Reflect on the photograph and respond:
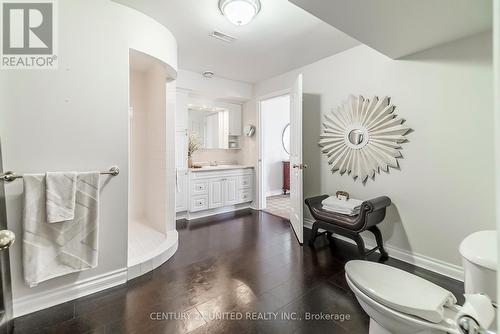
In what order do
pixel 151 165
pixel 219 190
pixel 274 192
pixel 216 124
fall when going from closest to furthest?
1. pixel 151 165
2. pixel 219 190
3. pixel 216 124
4. pixel 274 192

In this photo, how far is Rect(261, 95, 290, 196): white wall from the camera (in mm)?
5605

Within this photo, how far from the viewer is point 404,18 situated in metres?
1.46

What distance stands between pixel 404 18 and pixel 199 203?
3.27 meters

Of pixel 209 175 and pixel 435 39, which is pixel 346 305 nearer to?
pixel 435 39

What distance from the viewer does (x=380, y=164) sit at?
236 centimetres

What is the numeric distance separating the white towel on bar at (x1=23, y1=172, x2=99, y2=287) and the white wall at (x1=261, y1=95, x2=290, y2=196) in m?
4.24

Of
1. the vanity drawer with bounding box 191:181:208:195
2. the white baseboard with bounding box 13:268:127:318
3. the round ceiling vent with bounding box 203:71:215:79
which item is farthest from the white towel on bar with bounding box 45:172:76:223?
the round ceiling vent with bounding box 203:71:215:79

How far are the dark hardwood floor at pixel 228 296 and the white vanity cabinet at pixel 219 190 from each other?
1.07 meters

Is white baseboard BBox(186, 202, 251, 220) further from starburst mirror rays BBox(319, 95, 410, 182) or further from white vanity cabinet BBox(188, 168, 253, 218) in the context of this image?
starburst mirror rays BBox(319, 95, 410, 182)

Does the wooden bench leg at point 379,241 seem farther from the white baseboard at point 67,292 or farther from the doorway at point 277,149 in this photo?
the doorway at point 277,149

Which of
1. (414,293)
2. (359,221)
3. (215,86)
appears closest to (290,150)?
(359,221)

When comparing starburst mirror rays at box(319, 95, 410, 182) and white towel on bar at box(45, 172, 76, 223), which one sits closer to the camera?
white towel on bar at box(45, 172, 76, 223)

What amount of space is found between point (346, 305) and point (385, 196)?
49.5 inches

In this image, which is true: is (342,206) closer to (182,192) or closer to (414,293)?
(414,293)
